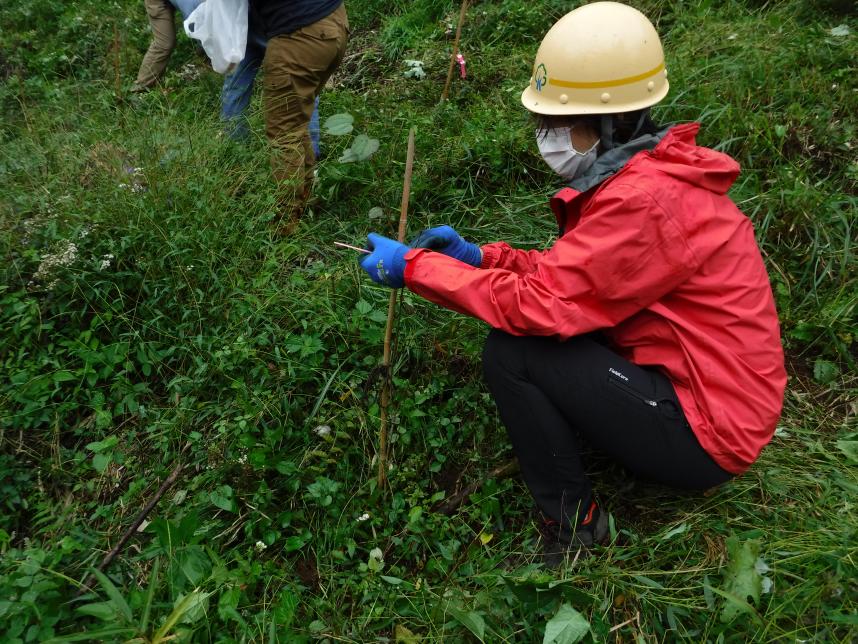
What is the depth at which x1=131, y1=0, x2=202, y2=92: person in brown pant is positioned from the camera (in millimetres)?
4203

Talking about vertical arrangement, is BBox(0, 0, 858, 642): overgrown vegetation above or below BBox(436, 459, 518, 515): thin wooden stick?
above

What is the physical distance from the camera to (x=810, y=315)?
231 cm

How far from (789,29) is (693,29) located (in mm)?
488

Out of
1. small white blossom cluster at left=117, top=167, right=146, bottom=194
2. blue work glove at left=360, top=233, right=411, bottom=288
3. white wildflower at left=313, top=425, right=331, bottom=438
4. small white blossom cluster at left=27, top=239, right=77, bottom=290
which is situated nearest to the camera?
blue work glove at left=360, top=233, right=411, bottom=288

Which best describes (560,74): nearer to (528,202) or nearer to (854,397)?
(528,202)

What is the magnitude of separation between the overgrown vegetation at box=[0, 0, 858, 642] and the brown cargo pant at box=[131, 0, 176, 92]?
3.07 feet

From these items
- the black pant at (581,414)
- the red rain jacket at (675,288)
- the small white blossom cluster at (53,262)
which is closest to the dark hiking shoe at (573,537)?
the black pant at (581,414)

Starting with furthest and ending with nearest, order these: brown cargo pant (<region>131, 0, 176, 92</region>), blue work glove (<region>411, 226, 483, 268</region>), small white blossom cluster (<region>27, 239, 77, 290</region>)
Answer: brown cargo pant (<region>131, 0, 176, 92</region>), small white blossom cluster (<region>27, 239, 77, 290</region>), blue work glove (<region>411, 226, 483, 268</region>)

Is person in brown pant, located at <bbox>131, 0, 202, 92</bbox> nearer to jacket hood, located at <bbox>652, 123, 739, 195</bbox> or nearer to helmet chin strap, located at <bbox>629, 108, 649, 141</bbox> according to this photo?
helmet chin strap, located at <bbox>629, 108, 649, 141</bbox>

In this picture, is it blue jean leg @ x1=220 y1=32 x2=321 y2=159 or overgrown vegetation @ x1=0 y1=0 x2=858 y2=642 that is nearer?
overgrown vegetation @ x1=0 y1=0 x2=858 y2=642

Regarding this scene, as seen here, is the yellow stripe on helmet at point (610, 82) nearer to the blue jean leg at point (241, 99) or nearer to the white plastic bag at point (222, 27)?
the white plastic bag at point (222, 27)

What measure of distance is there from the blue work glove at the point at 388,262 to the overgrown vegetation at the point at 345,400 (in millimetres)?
544

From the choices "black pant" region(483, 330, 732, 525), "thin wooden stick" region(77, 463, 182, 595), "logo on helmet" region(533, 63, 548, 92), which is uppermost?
"logo on helmet" region(533, 63, 548, 92)

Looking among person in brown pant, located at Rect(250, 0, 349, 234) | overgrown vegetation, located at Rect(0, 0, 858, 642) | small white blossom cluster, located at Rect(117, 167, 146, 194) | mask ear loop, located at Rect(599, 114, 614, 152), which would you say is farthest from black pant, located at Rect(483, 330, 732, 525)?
small white blossom cluster, located at Rect(117, 167, 146, 194)
